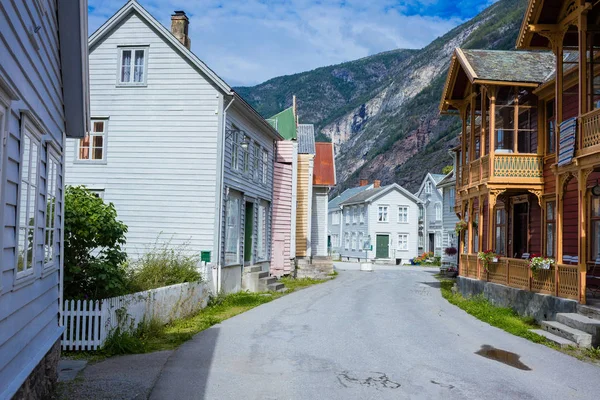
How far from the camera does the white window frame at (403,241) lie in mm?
59534

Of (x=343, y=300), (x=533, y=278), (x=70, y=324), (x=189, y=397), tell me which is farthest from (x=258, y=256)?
(x=189, y=397)

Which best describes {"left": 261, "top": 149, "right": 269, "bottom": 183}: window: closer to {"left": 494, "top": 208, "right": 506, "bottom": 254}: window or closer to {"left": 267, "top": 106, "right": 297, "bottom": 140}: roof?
{"left": 267, "top": 106, "right": 297, "bottom": 140}: roof

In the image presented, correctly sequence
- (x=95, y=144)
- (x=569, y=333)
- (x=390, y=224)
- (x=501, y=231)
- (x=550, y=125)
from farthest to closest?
(x=390, y=224) < (x=501, y=231) < (x=95, y=144) < (x=550, y=125) < (x=569, y=333)

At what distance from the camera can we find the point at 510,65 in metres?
20.6

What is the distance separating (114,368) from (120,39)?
13915 millimetres

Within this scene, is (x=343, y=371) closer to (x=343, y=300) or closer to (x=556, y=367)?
(x=556, y=367)

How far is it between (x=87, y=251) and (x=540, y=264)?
10738 millimetres

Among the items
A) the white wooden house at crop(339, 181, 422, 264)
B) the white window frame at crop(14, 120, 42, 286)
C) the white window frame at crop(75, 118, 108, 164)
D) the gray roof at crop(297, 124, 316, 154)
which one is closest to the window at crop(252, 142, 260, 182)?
the white window frame at crop(75, 118, 108, 164)

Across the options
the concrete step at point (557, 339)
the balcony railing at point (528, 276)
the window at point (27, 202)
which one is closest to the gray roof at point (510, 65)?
the balcony railing at point (528, 276)

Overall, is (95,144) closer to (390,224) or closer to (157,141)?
(157,141)

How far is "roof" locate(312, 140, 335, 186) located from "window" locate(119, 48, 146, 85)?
22128mm

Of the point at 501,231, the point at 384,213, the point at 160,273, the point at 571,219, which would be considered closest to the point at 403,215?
the point at 384,213

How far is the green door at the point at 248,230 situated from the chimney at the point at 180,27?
272 inches

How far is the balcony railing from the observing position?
13.7 m
